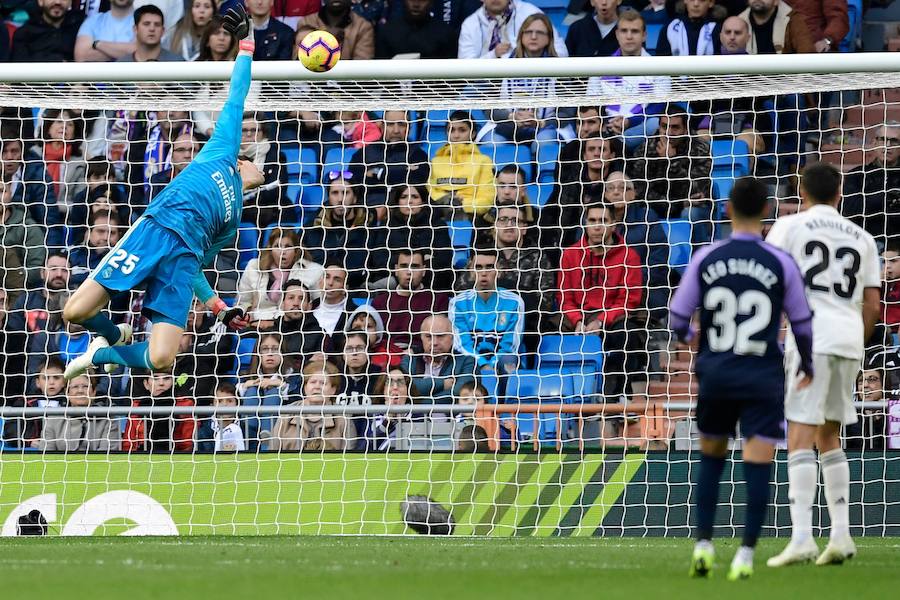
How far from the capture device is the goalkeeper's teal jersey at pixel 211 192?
784cm

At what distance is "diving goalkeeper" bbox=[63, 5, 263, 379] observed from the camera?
7.73 m

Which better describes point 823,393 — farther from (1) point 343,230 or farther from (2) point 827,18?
(2) point 827,18

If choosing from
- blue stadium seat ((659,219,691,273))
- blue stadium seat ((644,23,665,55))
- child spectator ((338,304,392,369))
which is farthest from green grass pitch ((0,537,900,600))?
blue stadium seat ((644,23,665,55))

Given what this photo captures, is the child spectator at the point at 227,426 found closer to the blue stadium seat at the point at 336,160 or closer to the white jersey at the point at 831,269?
the blue stadium seat at the point at 336,160

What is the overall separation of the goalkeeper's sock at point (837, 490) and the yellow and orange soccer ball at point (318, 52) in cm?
390

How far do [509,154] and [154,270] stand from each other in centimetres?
521

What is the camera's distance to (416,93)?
1017 centimetres

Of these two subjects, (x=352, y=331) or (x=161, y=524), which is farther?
(x=352, y=331)

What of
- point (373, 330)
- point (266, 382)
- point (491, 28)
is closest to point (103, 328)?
point (266, 382)

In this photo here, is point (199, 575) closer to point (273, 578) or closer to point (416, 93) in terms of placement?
point (273, 578)

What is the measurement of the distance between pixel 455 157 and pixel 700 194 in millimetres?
2191

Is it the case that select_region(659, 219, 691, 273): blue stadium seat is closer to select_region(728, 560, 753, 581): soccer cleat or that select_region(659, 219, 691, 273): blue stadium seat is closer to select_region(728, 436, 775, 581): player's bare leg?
select_region(728, 436, 775, 581): player's bare leg

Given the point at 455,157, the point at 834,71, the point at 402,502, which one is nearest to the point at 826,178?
the point at 834,71

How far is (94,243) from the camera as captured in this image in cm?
1188
